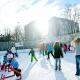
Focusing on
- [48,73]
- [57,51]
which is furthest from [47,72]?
[57,51]

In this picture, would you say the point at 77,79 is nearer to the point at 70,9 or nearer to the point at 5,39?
the point at 70,9

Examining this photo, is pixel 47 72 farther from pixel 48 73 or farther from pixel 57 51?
pixel 57 51

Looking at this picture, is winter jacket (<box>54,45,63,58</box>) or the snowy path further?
winter jacket (<box>54,45,63,58</box>)

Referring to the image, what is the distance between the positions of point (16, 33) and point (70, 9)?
26.5 m

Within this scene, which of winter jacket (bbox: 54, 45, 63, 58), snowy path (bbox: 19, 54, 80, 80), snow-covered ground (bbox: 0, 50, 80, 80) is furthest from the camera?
winter jacket (bbox: 54, 45, 63, 58)

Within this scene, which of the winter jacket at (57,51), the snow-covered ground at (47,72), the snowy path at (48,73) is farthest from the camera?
the winter jacket at (57,51)

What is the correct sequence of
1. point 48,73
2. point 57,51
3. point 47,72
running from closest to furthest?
point 48,73 < point 47,72 < point 57,51

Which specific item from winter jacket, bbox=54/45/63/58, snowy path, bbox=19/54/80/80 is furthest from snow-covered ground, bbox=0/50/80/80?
winter jacket, bbox=54/45/63/58

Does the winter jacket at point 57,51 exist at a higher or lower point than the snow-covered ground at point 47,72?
higher

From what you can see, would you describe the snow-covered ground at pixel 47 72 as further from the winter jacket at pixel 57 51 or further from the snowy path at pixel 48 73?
the winter jacket at pixel 57 51

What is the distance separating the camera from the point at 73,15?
187 ft

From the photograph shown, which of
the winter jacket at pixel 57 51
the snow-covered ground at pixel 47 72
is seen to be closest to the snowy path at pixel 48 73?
the snow-covered ground at pixel 47 72

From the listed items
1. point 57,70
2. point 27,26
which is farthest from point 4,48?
point 27,26

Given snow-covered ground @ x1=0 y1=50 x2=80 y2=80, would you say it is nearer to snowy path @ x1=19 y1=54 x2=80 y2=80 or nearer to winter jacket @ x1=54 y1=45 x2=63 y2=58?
snowy path @ x1=19 y1=54 x2=80 y2=80
